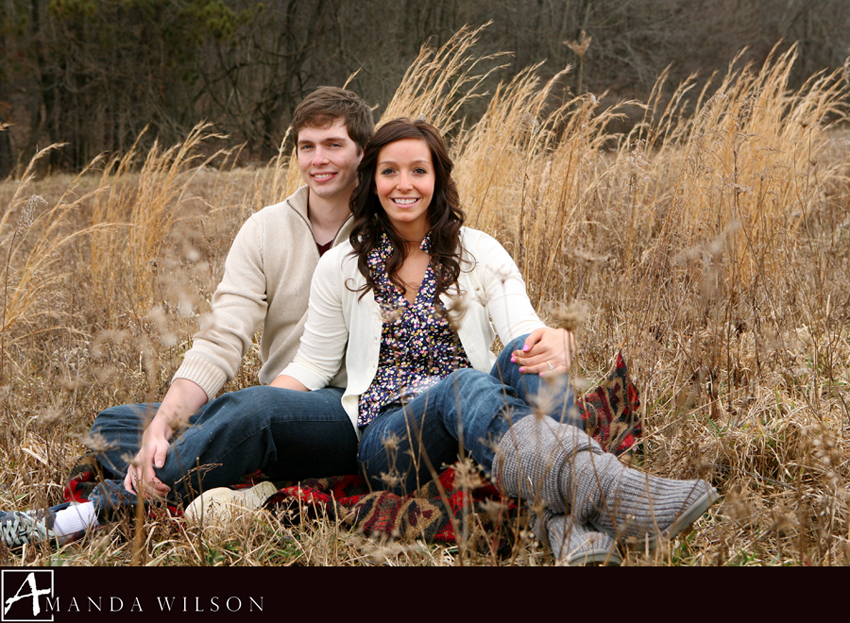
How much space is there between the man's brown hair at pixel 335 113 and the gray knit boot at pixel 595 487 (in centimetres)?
116

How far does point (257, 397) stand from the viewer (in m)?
1.69

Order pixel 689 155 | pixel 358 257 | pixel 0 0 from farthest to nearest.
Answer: pixel 0 0
pixel 689 155
pixel 358 257

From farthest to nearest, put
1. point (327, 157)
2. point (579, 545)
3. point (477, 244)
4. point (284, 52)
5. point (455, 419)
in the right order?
point (284, 52), point (327, 157), point (477, 244), point (455, 419), point (579, 545)

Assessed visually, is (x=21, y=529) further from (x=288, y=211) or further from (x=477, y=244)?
(x=477, y=244)

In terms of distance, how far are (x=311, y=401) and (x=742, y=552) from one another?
3.39 ft

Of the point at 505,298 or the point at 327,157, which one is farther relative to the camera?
the point at 327,157

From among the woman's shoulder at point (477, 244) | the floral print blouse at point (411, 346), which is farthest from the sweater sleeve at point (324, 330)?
the woman's shoulder at point (477, 244)

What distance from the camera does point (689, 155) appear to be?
9.30 feet

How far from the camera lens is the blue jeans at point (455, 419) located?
1.39m

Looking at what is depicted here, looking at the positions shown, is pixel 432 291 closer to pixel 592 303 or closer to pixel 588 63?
pixel 592 303

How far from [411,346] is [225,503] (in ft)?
1.98

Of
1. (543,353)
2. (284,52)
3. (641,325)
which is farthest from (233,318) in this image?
(284,52)
